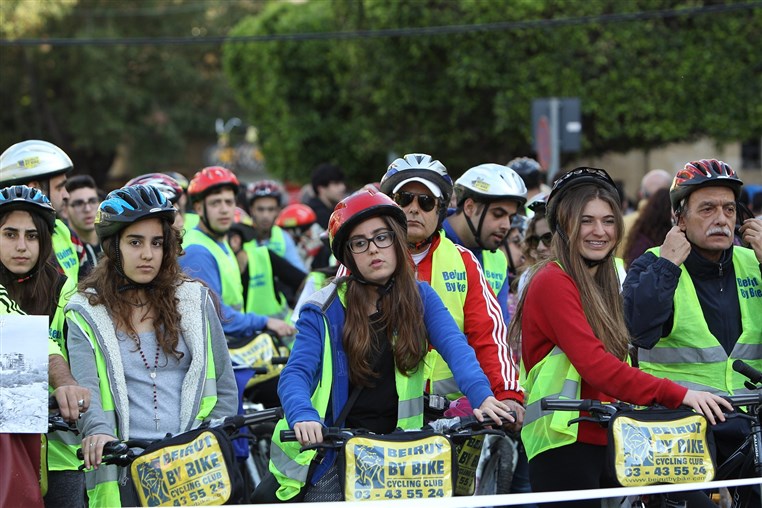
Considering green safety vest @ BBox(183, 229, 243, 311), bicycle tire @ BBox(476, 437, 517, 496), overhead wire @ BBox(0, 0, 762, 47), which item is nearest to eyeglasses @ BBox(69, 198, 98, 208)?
green safety vest @ BBox(183, 229, 243, 311)

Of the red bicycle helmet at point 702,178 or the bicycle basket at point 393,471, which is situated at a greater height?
the red bicycle helmet at point 702,178

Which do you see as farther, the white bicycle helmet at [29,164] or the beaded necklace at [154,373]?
the white bicycle helmet at [29,164]

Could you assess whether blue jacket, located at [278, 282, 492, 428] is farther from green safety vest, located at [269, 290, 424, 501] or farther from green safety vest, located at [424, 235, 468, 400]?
green safety vest, located at [424, 235, 468, 400]

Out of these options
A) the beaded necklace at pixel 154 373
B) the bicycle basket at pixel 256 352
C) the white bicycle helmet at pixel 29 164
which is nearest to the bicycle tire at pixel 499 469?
the bicycle basket at pixel 256 352

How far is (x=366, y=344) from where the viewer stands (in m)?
5.16

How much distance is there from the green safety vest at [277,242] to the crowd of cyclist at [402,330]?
5.87 meters

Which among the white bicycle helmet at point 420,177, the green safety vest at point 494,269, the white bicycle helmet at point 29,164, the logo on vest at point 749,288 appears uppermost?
the white bicycle helmet at point 29,164

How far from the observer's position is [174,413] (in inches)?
216

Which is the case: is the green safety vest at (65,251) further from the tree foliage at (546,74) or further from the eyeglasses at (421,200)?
the tree foliage at (546,74)

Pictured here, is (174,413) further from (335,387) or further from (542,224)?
(542,224)

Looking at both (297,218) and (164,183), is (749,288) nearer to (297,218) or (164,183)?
(164,183)

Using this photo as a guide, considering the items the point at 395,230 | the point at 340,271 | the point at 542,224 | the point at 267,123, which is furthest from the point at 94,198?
the point at 267,123

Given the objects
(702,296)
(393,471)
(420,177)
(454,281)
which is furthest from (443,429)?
(420,177)

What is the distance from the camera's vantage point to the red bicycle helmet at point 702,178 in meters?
5.82
